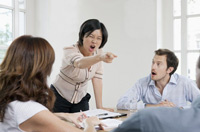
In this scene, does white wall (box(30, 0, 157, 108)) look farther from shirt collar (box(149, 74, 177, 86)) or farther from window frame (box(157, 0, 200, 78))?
shirt collar (box(149, 74, 177, 86))

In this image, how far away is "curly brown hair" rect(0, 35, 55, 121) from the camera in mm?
1210

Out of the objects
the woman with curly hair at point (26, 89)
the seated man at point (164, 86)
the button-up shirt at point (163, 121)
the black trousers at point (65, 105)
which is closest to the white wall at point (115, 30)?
the seated man at point (164, 86)

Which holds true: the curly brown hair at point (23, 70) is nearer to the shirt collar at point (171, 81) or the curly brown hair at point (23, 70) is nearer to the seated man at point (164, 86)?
the seated man at point (164, 86)

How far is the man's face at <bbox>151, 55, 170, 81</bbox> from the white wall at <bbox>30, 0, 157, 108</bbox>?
78 cm

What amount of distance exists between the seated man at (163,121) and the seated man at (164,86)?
187 cm

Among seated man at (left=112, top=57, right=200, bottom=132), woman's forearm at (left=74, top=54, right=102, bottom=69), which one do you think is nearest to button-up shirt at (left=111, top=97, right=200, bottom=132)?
seated man at (left=112, top=57, right=200, bottom=132)

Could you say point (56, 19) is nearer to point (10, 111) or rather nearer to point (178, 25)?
point (178, 25)

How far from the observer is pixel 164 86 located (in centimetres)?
264

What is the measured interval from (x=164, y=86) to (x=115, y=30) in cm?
142

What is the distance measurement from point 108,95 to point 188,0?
1.76m

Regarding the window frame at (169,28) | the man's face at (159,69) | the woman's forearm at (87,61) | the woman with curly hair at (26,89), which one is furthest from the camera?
the window frame at (169,28)

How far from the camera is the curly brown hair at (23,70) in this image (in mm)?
1210

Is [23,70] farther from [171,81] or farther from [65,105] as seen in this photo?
[171,81]

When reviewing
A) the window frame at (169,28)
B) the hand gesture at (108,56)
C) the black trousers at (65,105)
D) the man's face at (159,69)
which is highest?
the window frame at (169,28)
